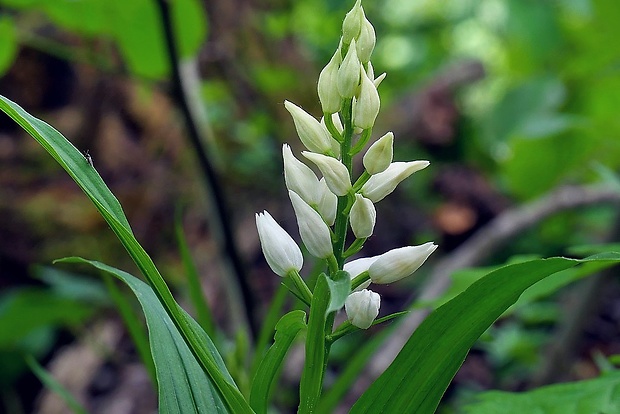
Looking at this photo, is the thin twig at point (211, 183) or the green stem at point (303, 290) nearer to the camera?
the green stem at point (303, 290)

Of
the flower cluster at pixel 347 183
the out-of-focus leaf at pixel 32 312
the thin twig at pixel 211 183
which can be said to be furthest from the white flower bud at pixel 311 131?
the out-of-focus leaf at pixel 32 312

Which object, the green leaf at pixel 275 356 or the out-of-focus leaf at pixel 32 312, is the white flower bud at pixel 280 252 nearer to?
the green leaf at pixel 275 356

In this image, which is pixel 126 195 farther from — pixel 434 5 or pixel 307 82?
pixel 434 5

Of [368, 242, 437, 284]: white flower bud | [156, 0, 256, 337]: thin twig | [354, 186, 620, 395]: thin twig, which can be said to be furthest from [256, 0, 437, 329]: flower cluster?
[354, 186, 620, 395]: thin twig

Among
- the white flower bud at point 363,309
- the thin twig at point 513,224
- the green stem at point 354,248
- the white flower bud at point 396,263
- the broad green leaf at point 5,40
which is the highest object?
the broad green leaf at point 5,40

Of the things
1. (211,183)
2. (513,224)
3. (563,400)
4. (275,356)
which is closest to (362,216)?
(275,356)

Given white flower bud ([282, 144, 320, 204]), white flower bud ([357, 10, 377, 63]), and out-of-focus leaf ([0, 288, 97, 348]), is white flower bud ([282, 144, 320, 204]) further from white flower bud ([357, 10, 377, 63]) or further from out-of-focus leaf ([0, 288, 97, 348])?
out-of-focus leaf ([0, 288, 97, 348])

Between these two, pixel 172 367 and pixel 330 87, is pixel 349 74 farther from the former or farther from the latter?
pixel 172 367

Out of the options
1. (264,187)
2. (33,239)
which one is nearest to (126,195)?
(33,239)
